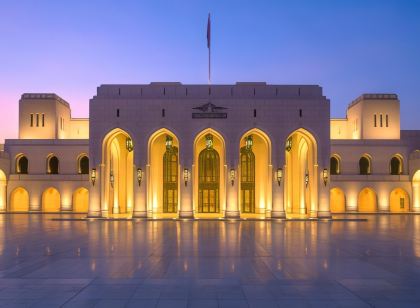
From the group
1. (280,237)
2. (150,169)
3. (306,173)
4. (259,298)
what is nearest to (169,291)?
(259,298)

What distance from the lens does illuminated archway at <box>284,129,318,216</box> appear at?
107ft

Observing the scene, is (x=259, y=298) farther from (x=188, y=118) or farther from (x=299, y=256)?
(x=188, y=118)

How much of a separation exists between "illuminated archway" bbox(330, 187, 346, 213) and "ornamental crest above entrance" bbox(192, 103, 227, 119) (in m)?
14.8

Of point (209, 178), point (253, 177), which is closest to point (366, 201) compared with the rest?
point (253, 177)

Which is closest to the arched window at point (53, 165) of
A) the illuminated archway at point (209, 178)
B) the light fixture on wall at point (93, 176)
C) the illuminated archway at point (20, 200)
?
the illuminated archway at point (20, 200)

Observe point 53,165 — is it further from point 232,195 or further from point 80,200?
point 232,195

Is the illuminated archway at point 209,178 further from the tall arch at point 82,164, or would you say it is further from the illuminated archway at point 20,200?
the illuminated archway at point 20,200

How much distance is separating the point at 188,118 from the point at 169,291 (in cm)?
2321

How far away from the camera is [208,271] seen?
11.9 m

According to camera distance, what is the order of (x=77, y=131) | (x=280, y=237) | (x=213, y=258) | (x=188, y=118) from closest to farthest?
(x=213, y=258), (x=280, y=237), (x=188, y=118), (x=77, y=131)

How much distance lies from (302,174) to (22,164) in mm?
25822

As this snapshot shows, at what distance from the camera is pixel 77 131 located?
158ft

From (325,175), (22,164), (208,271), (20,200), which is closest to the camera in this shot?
(208,271)

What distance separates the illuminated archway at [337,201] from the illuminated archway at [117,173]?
61.2 ft
